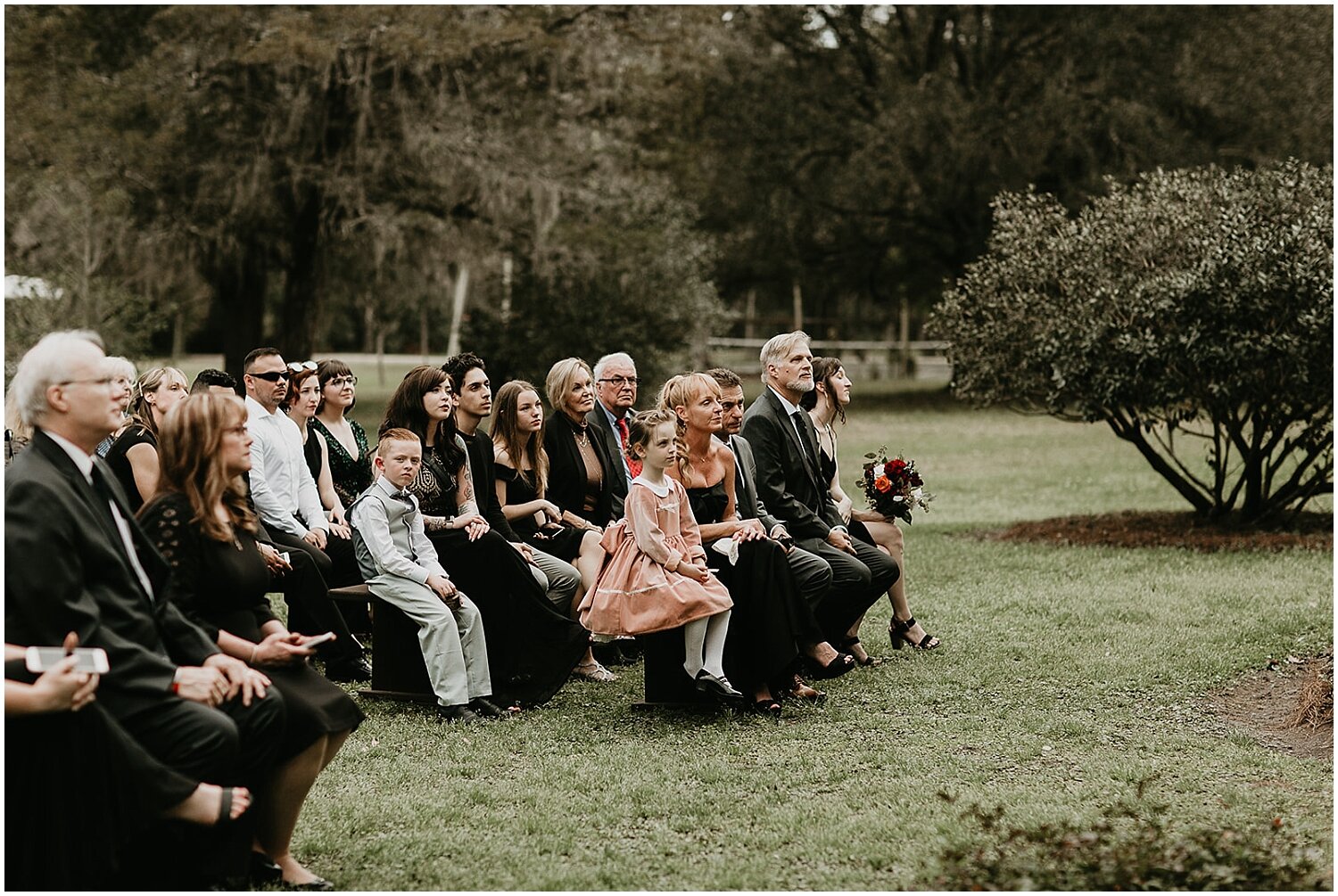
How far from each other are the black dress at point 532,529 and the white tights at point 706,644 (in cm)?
145

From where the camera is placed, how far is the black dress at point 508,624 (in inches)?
287

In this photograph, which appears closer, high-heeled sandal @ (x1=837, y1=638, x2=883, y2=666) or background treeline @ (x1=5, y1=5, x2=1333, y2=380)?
high-heeled sandal @ (x1=837, y1=638, x2=883, y2=666)

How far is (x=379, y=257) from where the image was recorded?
2416cm

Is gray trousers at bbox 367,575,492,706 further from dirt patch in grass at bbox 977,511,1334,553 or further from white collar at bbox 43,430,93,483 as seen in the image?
dirt patch in grass at bbox 977,511,1334,553

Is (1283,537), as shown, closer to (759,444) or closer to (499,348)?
(759,444)

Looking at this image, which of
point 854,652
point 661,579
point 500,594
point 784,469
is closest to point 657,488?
point 661,579

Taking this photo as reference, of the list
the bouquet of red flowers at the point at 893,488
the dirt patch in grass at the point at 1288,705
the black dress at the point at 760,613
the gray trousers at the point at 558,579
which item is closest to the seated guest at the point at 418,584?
the gray trousers at the point at 558,579

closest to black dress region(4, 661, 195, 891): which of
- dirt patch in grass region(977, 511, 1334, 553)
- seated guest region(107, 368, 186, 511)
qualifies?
seated guest region(107, 368, 186, 511)

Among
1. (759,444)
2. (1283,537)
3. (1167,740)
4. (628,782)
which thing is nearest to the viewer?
(628,782)

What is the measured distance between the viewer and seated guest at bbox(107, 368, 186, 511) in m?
6.98

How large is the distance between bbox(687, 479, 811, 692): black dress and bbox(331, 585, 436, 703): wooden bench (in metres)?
1.58

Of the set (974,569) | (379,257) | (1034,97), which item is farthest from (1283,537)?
Answer: (1034,97)

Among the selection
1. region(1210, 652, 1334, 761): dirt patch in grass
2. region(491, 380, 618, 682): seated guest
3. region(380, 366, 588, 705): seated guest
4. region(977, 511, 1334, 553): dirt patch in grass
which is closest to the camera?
region(1210, 652, 1334, 761): dirt patch in grass

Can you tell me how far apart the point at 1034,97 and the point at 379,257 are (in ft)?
47.6
